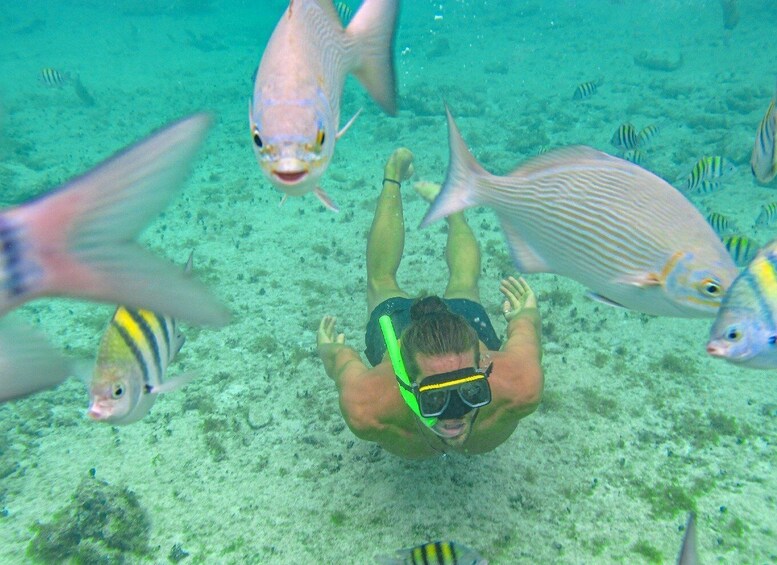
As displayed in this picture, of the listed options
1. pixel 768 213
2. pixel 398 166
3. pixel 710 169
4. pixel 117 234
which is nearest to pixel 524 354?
pixel 117 234

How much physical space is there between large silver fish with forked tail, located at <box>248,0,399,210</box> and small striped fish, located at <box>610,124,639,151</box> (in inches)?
227

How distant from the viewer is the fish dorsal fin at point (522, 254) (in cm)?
265

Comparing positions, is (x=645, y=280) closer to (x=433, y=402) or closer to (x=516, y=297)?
(x=433, y=402)

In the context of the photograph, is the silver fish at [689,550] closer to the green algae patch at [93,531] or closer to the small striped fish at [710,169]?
the green algae patch at [93,531]

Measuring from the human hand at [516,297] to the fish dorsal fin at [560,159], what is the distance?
2.00m

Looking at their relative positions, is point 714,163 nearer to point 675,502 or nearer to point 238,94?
point 675,502

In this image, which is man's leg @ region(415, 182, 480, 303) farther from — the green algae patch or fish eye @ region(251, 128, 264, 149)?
fish eye @ region(251, 128, 264, 149)

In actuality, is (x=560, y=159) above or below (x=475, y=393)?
above

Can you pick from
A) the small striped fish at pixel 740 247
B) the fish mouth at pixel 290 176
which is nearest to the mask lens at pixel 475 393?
the fish mouth at pixel 290 176

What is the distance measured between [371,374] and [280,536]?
4.42 ft

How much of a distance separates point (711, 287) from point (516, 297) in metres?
2.65

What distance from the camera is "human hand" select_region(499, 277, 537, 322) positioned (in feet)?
14.7

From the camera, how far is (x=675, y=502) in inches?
142

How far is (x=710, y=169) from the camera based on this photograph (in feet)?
18.9
